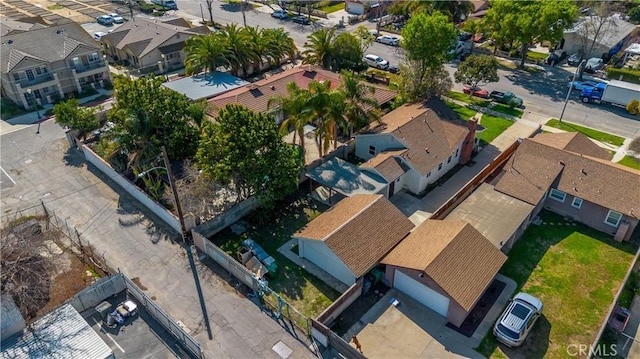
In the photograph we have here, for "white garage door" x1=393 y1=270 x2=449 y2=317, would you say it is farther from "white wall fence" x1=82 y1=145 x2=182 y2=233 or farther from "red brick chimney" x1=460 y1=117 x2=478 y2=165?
"red brick chimney" x1=460 y1=117 x2=478 y2=165

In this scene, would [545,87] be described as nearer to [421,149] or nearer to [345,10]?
[421,149]

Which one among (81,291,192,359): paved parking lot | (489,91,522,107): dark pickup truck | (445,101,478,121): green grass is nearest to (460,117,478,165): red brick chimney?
(445,101,478,121): green grass

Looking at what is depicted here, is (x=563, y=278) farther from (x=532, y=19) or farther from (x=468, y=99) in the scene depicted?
(x=532, y=19)

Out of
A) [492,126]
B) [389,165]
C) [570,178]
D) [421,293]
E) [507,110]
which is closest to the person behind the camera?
[421,293]

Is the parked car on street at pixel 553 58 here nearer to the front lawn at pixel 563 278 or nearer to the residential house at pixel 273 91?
the residential house at pixel 273 91

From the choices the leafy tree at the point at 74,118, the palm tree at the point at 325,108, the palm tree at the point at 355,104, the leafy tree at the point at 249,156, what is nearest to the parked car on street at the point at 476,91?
the palm tree at the point at 355,104

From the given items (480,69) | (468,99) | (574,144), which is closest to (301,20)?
(468,99)
